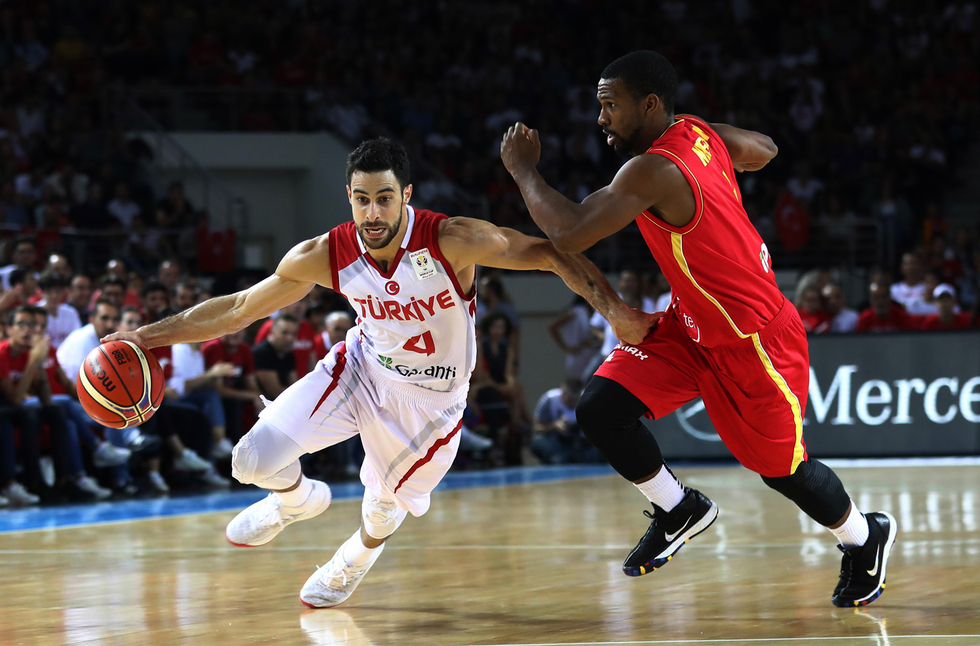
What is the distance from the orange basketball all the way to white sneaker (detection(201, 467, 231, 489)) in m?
5.79

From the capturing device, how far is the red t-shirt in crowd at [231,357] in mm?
10547

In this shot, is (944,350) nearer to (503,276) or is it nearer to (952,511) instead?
(952,511)

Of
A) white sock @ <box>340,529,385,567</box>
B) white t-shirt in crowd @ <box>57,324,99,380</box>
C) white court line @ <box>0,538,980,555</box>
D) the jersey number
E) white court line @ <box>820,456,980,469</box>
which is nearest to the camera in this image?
the jersey number

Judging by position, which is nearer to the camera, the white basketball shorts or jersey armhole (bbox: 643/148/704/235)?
jersey armhole (bbox: 643/148/704/235)

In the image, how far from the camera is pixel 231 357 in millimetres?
10680

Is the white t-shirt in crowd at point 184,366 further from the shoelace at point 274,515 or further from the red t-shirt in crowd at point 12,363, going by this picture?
the shoelace at point 274,515

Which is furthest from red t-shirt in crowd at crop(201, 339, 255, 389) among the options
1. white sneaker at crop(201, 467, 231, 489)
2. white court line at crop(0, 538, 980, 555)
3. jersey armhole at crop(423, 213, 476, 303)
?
jersey armhole at crop(423, 213, 476, 303)

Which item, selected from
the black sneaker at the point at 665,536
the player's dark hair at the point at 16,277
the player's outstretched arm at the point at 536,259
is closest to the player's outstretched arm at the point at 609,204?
the player's outstretched arm at the point at 536,259

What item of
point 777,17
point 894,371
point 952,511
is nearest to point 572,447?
point 894,371

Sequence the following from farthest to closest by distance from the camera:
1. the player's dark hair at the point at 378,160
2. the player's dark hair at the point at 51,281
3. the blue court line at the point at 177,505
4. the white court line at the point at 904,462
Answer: the white court line at the point at 904,462 < the player's dark hair at the point at 51,281 < the blue court line at the point at 177,505 < the player's dark hair at the point at 378,160

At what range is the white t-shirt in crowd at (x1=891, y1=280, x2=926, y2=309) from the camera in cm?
1314

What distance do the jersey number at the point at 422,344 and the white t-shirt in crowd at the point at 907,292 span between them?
941 cm

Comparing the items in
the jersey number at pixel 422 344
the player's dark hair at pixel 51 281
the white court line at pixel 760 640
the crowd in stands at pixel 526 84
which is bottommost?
the white court line at pixel 760 640

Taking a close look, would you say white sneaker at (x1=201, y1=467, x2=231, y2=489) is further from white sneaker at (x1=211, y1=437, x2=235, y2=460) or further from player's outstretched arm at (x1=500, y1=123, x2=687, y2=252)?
player's outstretched arm at (x1=500, y1=123, x2=687, y2=252)
